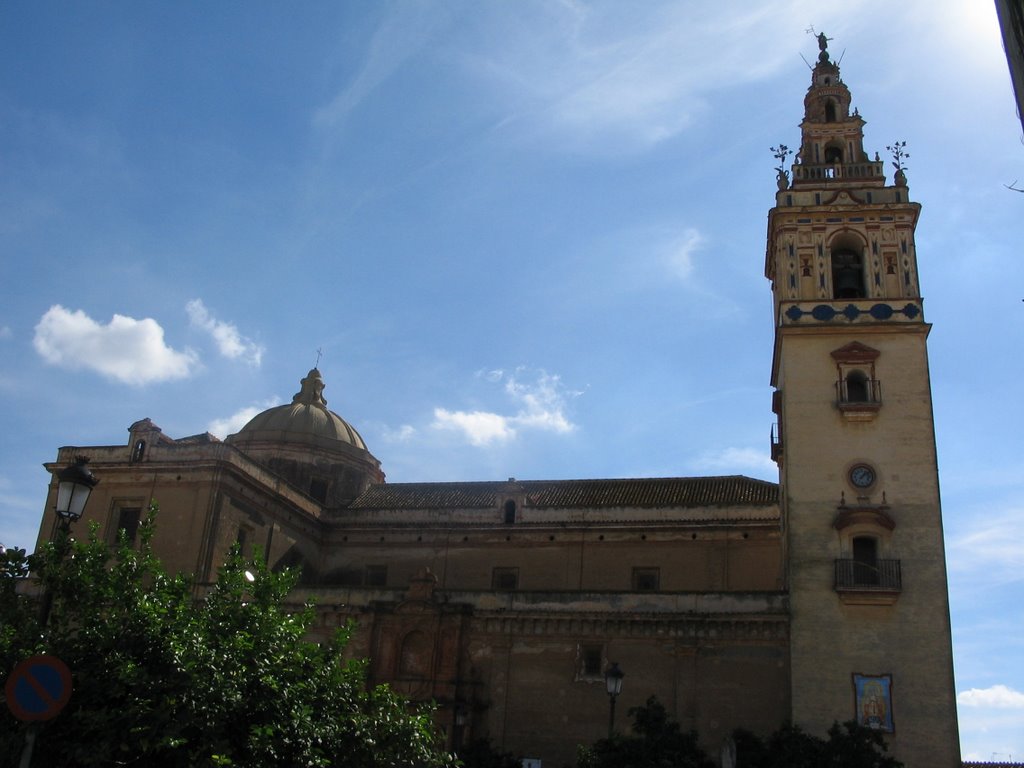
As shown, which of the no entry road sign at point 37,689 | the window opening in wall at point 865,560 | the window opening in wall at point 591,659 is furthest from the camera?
the window opening in wall at point 591,659

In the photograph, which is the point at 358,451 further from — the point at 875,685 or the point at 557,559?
the point at 875,685

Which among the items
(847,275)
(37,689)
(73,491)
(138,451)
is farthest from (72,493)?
(847,275)

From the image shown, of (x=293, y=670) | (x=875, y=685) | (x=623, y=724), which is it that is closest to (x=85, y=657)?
(x=293, y=670)

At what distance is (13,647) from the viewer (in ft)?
45.9

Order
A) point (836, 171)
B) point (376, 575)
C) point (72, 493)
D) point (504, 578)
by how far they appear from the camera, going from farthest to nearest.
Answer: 1. point (376, 575)
2. point (504, 578)
3. point (836, 171)
4. point (72, 493)

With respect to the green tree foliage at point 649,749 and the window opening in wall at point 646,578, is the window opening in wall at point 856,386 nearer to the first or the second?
the window opening in wall at point 646,578

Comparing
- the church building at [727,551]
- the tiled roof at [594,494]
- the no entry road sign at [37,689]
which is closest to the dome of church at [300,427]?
the tiled roof at [594,494]

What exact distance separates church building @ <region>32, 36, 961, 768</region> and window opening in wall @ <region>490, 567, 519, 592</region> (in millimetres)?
72

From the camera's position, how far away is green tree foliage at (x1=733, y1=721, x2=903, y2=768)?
23719 millimetres

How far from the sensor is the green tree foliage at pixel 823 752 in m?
23.7

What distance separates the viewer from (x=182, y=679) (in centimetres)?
1404

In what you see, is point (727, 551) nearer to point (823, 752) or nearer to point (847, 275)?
point (847, 275)

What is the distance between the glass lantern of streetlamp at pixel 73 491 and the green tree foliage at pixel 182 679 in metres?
1.38

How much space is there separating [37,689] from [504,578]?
28.6m
